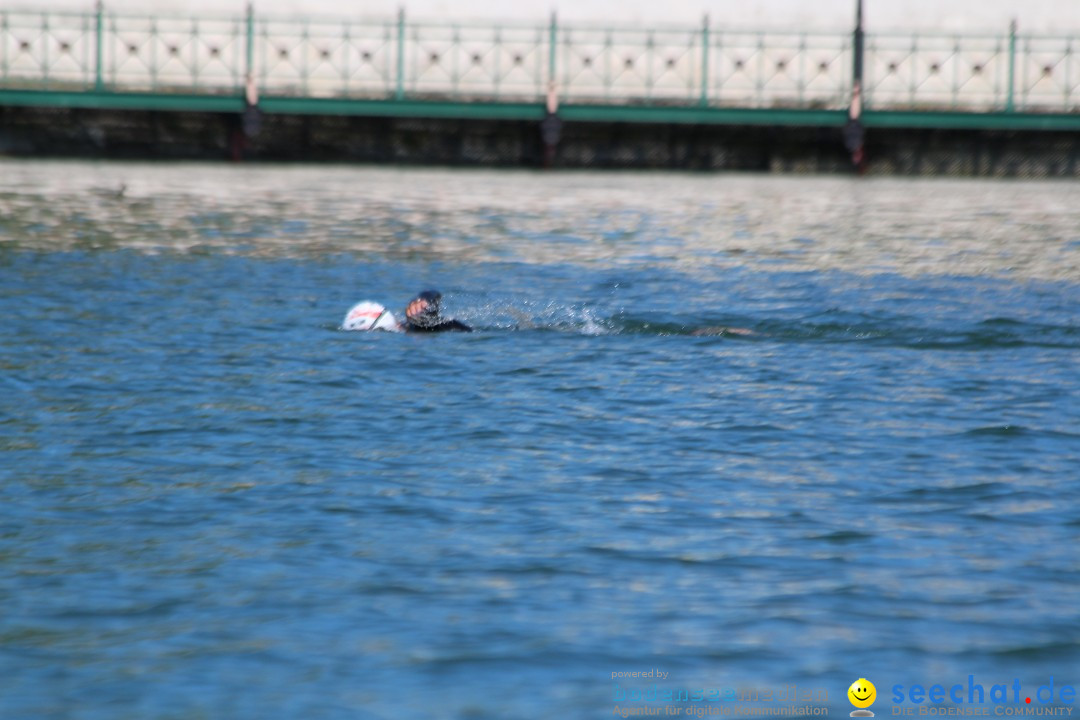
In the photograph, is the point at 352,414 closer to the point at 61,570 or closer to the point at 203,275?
the point at 61,570

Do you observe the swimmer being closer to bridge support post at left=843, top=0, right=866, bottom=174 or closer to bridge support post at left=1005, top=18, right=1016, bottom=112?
bridge support post at left=843, top=0, right=866, bottom=174

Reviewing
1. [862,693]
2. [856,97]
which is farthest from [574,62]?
[862,693]

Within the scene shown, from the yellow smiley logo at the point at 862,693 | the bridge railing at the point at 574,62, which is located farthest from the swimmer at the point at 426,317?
the bridge railing at the point at 574,62

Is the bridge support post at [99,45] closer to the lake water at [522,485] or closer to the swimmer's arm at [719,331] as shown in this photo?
the lake water at [522,485]

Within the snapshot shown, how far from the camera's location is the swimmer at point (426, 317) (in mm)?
14125

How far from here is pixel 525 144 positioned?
34562 millimetres

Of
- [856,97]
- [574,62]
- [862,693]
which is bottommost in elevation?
[862,693]

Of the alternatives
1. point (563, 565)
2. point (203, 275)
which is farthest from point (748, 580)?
point (203, 275)

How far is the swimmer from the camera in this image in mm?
14125

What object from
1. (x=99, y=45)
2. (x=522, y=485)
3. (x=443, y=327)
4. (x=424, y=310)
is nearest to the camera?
(x=522, y=485)

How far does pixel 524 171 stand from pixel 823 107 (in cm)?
638

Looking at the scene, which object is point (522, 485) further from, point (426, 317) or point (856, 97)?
point (856, 97)

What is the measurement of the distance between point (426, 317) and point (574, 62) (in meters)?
20.9

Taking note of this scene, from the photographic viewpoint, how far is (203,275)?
59.1ft
